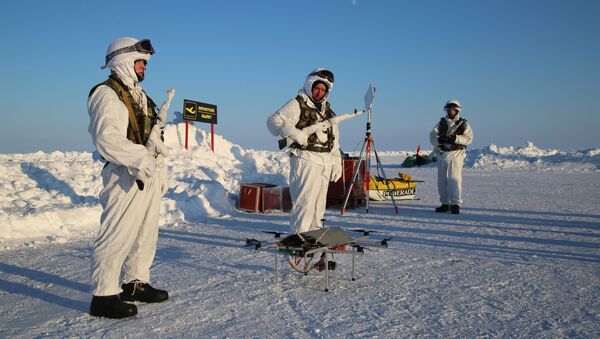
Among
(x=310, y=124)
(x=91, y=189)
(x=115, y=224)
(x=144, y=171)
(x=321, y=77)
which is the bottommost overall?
(x=115, y=224)

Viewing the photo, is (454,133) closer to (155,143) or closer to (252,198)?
(252,198)

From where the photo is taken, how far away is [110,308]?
10.9 feet

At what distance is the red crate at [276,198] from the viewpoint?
32.7ft

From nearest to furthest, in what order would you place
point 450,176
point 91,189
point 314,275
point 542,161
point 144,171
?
point 144,171 → point 314,275 → point 450,176 → point 91,189 → point 542,161

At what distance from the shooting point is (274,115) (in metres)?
5.00

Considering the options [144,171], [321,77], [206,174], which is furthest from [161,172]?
[206,174]

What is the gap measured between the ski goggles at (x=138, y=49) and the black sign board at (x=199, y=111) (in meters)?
14.4

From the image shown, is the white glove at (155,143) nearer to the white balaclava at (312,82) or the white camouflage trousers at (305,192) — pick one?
the white camouflage trousers at (305,192)

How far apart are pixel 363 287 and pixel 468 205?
740 cm

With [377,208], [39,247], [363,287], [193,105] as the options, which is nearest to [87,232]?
[39,247]

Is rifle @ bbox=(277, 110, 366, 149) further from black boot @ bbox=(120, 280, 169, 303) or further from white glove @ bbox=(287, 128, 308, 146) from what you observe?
black boot @ bbox=(120, 280, 169, 303)

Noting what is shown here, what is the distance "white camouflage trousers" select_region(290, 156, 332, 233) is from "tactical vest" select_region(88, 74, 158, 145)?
6.20ft

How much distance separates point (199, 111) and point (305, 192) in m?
13.9

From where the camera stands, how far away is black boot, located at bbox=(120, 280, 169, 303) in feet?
12.3
